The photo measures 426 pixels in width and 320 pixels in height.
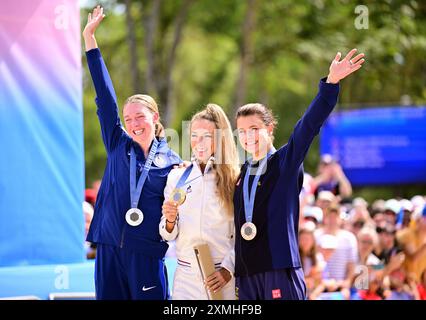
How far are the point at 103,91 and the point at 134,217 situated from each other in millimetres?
935

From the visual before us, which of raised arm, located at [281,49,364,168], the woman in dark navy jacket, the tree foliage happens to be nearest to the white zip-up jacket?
the woman in dark navy jacket

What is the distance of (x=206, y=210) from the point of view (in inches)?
217

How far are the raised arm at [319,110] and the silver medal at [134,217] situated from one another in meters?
1.01

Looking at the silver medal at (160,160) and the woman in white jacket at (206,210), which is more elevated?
the silver medal at (160,160)

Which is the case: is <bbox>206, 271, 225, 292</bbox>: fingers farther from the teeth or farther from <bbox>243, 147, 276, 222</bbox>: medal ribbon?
the teeth

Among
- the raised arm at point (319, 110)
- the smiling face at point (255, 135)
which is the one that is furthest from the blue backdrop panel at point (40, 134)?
the raised arm at point (319, 110)

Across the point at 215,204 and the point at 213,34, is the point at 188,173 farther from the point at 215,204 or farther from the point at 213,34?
the point at 213,34

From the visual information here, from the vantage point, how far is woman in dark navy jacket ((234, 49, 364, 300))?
520cm

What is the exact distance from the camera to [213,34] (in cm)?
2127

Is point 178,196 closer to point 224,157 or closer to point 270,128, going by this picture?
point 224,157

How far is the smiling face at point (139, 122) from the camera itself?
18.9ft

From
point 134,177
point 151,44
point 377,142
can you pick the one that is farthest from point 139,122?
point 377,142

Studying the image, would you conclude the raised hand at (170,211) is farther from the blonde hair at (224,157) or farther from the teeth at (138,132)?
the teeth at (138,132)
